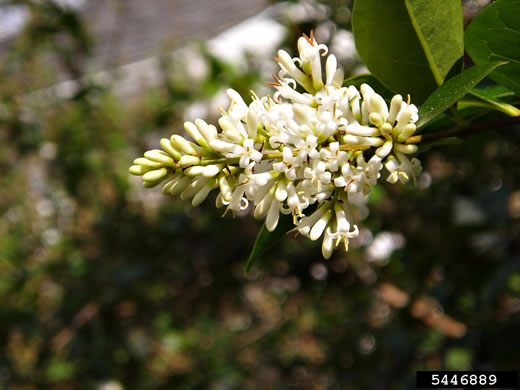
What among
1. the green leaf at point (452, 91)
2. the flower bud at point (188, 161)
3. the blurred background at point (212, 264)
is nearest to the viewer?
the green leaf at point (452, 91)

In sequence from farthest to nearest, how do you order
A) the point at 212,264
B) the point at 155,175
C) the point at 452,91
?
the point at 212,264
the point at 155,175
the point at 452,91

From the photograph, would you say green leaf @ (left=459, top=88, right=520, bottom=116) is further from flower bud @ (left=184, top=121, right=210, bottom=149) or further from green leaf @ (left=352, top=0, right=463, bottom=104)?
flower bud @ (left=184, top=121, right=210, bottom=149)

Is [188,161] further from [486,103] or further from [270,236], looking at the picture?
[486,103]

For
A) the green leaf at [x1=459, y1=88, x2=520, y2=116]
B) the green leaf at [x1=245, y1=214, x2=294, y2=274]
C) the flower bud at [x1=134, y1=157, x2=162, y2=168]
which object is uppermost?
the flower bud at [x1=134, y1=157, x2=162, y2=168]

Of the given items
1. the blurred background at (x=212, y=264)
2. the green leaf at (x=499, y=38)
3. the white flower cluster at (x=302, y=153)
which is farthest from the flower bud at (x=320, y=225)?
the blurred background at (x=212, y=264)

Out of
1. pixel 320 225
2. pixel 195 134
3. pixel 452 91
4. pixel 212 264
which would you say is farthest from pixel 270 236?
pixel 212 264

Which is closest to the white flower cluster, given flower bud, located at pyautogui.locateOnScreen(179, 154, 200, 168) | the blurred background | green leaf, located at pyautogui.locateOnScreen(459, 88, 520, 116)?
flower bud, located at pyautogui.locateOnScreen(179, 154, 200, 168)

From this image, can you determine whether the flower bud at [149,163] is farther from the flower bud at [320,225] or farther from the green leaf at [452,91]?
the green leaf at [452,91]
